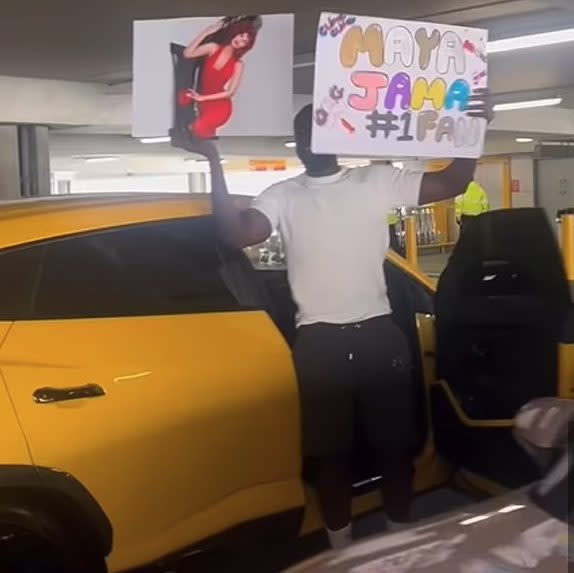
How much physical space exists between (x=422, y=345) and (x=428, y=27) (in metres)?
1.48

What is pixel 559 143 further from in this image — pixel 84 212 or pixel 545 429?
pixel 545 429

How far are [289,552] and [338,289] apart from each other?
1240 mm

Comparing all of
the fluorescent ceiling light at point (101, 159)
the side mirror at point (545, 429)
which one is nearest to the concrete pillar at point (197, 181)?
the fluorescent ceiling light at point (101, 159)

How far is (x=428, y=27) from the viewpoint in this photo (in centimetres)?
411

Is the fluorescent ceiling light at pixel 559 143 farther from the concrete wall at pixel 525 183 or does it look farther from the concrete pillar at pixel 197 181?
the concrete pillar at pixel 197 181

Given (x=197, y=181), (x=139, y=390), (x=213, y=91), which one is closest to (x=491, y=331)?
(x=213, y=91)

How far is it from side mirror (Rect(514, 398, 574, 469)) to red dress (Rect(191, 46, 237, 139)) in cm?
190

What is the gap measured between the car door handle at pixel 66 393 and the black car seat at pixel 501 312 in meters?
1.84

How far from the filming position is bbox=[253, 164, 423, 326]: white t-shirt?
4.02 meters

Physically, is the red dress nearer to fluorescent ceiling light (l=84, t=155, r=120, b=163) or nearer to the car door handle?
the car door handle

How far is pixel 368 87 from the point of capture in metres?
4.03

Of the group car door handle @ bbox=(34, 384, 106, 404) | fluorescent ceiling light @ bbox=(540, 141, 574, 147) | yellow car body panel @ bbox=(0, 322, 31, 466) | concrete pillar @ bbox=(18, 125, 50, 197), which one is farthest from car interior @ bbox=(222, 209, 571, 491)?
fluorescent ceiling light @ bbox=(540, 141, 574, 147)

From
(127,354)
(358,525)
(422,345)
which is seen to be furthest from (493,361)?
(127,354)

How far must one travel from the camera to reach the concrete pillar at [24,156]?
14586 millimetres
